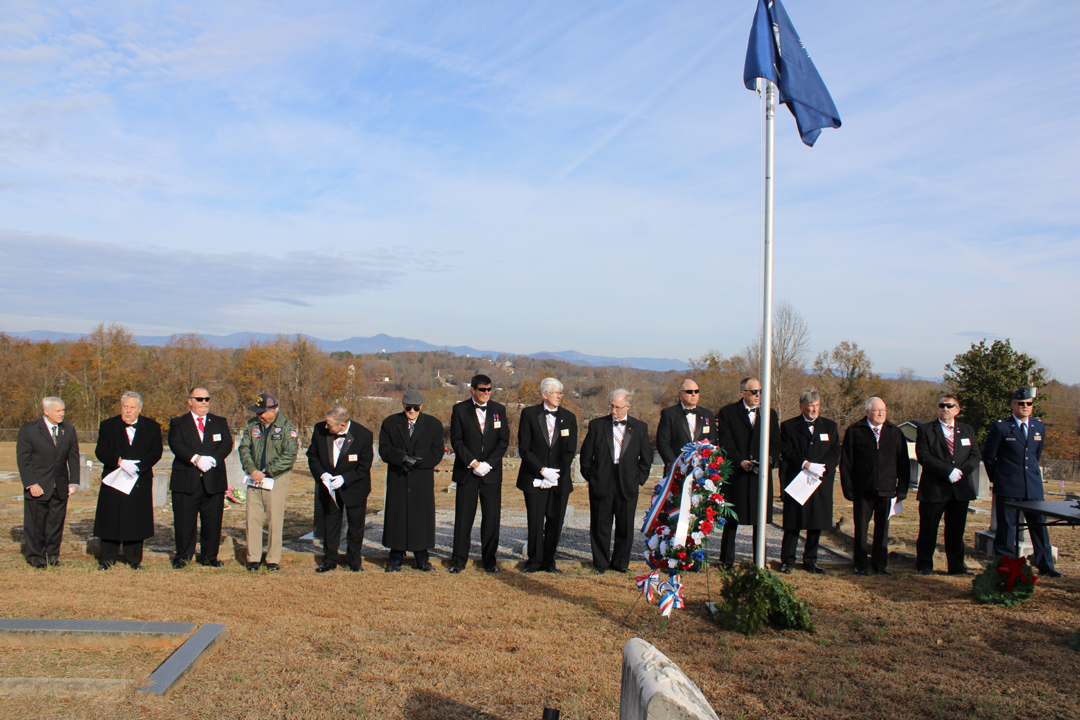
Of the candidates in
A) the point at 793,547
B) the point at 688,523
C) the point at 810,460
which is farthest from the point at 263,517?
the point at 810,460

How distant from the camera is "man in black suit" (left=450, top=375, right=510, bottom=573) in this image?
7562mm

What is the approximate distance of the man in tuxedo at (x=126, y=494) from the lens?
743cm

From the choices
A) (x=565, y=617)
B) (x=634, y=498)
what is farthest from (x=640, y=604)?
(x=634, y=498)

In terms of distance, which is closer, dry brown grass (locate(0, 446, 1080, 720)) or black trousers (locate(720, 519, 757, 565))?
dry brown grass (locate(0, 446, 1080, 720))

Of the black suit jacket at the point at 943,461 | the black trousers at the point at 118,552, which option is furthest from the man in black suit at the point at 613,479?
the black trousers at the point at 118,552

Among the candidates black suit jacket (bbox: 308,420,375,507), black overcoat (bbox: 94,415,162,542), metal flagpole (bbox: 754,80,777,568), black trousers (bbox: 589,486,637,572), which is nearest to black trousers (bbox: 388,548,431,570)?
black suit jacket (bbox: 308,420,375,507)

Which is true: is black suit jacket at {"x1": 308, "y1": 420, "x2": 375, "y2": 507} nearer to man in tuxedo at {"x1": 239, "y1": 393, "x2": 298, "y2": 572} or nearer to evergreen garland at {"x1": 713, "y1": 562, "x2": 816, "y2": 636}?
man in tuxedo at {"x1": 239, "y1": 393, "x2": 298, "y2": 572}

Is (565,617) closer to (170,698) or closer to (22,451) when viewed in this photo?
(170,698)

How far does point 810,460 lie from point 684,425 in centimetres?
142

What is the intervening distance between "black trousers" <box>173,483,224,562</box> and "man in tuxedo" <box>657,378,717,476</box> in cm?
493

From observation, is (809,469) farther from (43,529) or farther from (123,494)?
(43,529)

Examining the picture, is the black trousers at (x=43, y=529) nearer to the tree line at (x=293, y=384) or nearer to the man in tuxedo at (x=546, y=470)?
the man in tuxedo at (x=546, y=470)

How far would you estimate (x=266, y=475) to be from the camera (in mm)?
7500

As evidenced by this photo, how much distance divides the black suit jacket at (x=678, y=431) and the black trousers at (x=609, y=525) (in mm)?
713
